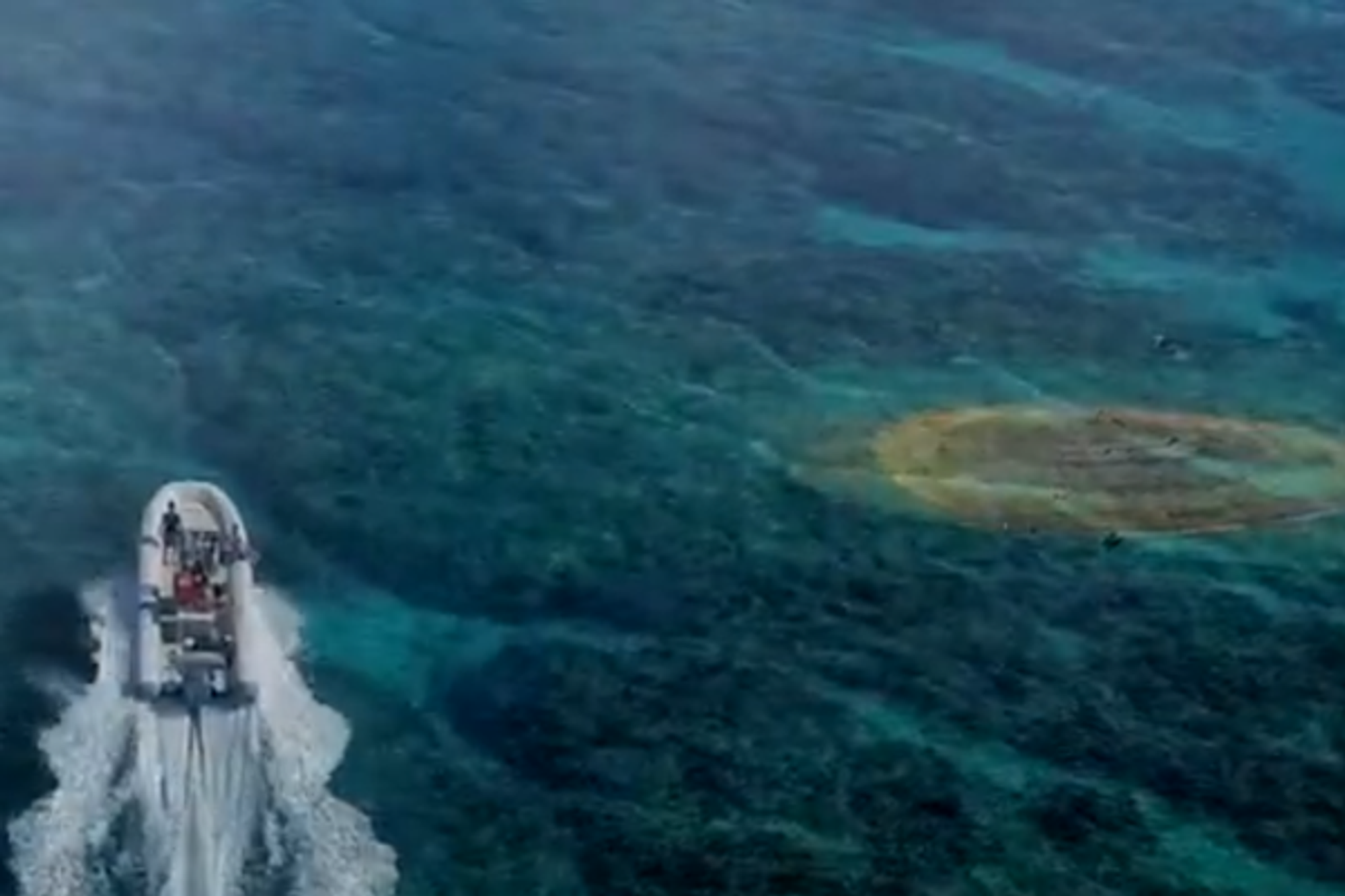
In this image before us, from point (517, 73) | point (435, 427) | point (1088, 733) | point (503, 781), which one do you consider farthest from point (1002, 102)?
point (503, 781)

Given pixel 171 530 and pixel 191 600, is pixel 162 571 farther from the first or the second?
pixel 171 530

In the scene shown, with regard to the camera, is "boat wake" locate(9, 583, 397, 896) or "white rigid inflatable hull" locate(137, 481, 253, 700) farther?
"white rigid inflatable hull" locate(137, 481, 253, 700)

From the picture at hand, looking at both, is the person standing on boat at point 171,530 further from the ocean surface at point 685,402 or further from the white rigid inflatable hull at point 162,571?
the ocean surface at point 685,402

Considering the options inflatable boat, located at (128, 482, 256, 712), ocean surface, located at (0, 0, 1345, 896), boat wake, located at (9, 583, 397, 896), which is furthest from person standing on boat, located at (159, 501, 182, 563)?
boat wake, located at (9, 583, 397, 896)

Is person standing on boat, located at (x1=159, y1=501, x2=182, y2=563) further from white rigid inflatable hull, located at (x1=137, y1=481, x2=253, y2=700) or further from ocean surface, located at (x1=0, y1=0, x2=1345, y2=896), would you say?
ocean surface, located at (x1=0, y1=0, x2=1345, y2=896)

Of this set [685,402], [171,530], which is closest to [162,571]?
[171,530]

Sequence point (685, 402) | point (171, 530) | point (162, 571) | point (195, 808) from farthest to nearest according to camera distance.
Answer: point (685, 402), point (171, 530), point (162, 571), point (195, 808)
